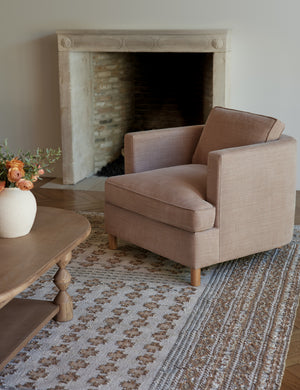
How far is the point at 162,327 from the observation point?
3.10 m

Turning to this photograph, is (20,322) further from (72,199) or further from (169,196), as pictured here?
(72,199)

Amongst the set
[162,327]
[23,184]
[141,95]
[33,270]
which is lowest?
[162,327]

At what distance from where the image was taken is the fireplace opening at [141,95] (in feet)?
20.1

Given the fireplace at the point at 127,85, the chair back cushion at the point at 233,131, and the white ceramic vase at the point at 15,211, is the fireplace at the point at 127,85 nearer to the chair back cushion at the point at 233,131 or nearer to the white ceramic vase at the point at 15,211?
the chair back cushion at the point at 233,131

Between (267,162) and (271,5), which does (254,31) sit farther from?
(267,162)

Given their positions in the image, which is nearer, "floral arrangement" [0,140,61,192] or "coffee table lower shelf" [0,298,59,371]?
"coffee table lower shelf" [0,298,59,371]

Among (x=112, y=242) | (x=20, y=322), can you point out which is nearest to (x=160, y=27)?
(x=112, y=242)

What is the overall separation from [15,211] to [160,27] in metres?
2.95

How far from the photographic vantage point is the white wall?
522 cm

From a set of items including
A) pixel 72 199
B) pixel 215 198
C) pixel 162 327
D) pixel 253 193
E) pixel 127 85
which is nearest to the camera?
pixel 162 327

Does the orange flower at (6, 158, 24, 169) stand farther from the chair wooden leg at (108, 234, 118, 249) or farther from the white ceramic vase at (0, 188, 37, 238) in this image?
the chair wooden leg at (108, 234, 118, 249)

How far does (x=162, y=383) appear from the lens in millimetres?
2604

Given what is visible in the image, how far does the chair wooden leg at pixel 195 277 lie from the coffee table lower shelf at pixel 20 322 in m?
0.86

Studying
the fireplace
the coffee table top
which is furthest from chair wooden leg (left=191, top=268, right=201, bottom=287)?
the fireplace
